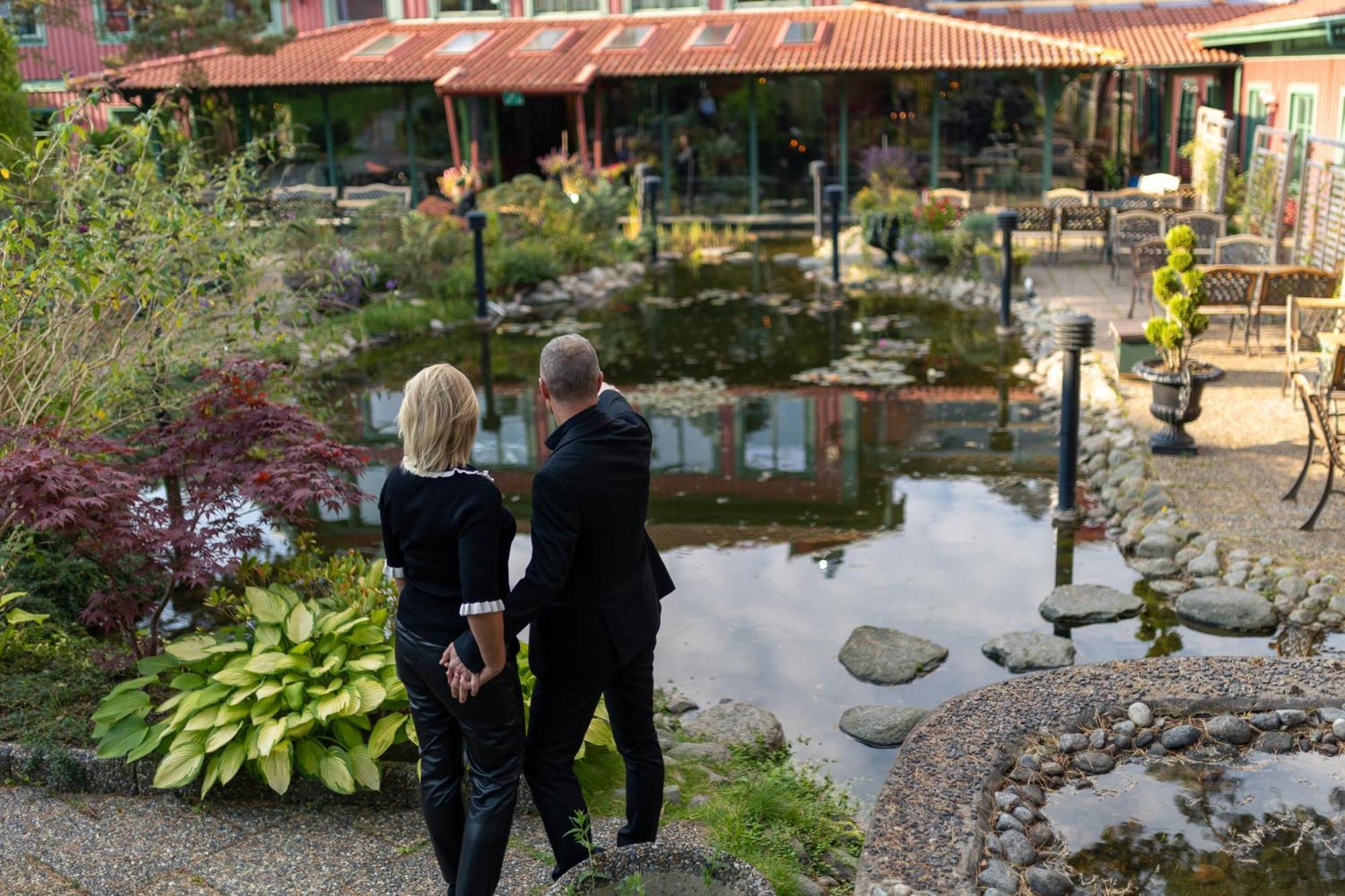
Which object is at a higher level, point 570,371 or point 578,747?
point 570,371

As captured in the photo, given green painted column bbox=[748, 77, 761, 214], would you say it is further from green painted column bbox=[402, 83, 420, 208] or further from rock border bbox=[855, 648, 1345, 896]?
rock border bbox=[855, 648, 1345, 896]

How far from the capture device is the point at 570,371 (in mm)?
3799

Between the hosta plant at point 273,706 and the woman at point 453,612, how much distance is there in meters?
0.81

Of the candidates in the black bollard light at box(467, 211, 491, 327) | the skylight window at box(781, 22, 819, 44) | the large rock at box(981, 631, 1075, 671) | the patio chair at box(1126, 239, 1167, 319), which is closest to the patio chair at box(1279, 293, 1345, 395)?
the patio chair at box(1126, 239, 1167, 319)

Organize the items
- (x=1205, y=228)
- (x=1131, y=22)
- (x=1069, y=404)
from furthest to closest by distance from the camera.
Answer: (x=1131, y=22) → (x=1205, y=228) → (x=1069, y=404)

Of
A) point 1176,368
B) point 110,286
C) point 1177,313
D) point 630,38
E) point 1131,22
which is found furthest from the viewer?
point 630,38

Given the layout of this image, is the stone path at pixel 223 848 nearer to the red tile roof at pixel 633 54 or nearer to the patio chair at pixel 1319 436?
the patio chair at pixel 1319 436

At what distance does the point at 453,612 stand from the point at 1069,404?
17.4 feet

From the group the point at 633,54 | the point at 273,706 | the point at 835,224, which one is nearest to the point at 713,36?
the point at 633,54

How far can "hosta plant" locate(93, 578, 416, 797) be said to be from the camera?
15.2ft

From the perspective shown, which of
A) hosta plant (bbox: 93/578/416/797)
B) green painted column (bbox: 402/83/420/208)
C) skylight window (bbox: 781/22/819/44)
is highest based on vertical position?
skylight window (bbox: 781/22/819/44)

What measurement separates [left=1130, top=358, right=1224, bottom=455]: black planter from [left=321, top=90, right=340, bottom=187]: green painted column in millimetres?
18357

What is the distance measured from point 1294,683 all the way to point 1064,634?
1.39 m

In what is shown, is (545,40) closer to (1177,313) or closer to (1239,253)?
(1239,253)
